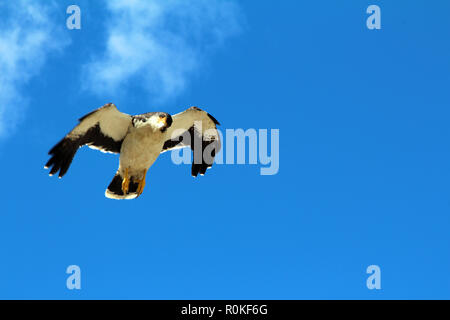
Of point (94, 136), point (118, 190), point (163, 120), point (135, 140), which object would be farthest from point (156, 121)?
point (118, 190)

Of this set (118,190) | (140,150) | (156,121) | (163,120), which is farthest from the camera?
(118,190)

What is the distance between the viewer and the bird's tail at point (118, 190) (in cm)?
1533

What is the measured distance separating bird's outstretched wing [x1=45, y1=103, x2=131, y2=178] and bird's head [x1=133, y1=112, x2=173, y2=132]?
0.54 metres

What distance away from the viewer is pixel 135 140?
48.2 ft

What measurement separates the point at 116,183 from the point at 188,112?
287cm

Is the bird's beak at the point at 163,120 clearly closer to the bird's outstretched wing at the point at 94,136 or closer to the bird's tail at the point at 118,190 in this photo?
the bird's outstretched wing at the point at 94,136

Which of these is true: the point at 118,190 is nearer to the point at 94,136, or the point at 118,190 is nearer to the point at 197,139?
the point at 94,136

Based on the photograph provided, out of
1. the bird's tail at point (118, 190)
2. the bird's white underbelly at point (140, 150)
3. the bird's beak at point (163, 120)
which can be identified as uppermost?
the bird's beak at point (163, 120)

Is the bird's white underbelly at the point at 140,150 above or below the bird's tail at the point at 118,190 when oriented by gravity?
above

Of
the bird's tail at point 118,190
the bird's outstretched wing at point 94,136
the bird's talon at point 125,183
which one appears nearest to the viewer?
the bird's outstretched wing at point 94,136

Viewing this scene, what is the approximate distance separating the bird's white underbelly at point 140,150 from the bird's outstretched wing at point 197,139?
1318mm

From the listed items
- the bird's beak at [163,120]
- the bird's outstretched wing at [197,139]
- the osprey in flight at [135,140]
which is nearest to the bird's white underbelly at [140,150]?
the osprey in flight at [135,140]

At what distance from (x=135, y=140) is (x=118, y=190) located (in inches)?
65.8
